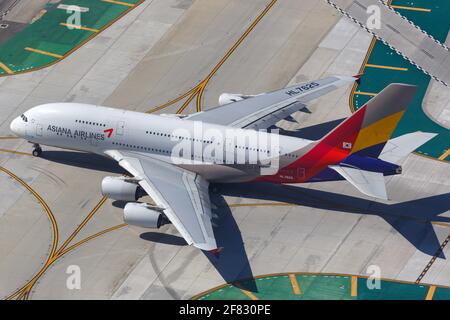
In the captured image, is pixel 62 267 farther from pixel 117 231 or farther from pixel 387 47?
pixel 387 47

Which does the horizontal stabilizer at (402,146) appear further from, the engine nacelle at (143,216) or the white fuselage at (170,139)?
the engine nacelle at (143,216)

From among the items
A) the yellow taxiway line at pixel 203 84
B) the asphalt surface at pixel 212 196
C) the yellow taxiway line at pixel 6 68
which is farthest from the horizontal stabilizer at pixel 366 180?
the yellow taxiway line at pixel 6 68

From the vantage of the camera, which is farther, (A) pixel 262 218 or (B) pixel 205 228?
(A) pixel 262 218

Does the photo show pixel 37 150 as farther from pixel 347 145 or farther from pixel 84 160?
pixel 347 145

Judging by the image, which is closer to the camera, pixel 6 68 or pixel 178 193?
pixel 178 193

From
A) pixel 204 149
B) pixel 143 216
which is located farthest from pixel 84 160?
pixel 143 216

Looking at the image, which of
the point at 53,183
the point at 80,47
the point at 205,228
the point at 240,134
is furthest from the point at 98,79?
the point at 205,228
